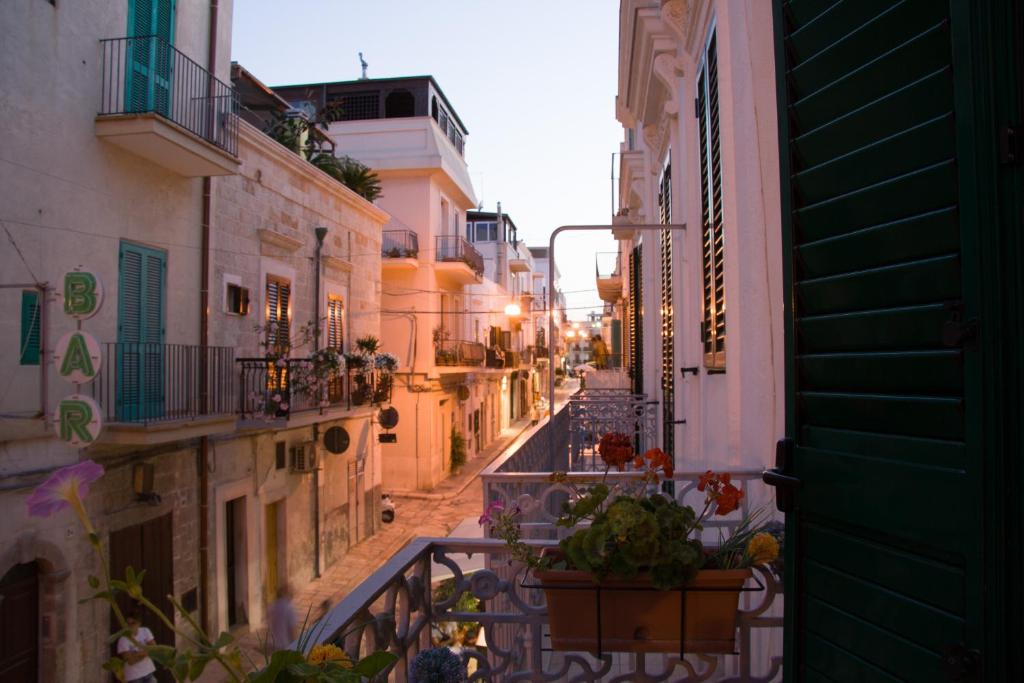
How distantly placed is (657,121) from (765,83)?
16.1 ft

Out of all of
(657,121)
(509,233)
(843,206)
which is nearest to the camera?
(843,206)

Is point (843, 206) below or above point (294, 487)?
above

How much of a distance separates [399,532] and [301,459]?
14.2ft

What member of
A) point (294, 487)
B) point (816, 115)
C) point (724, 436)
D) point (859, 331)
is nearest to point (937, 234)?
point (859, 331)

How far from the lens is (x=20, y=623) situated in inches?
287

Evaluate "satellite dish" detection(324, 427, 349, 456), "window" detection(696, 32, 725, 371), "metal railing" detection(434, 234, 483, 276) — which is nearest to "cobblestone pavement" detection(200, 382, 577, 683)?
"satellite dish" detection(324, 427, 349, 456)

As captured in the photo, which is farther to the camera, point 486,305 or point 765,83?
point 486,305

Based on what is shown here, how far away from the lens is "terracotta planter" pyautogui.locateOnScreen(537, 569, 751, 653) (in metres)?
1.94

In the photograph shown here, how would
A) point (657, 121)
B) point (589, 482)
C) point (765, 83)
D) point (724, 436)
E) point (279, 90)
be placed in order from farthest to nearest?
point (279, 90) < point (657, 121) < point (724, 436) < point (589, 482) < point (765, 83)

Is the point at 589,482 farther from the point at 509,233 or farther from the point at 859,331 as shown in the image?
the point at 509,233

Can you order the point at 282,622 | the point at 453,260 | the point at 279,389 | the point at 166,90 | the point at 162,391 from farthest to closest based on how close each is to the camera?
the point at 453,260
the point at 279,389
the point at 166,90
the point at 162,391
the point at 282,622

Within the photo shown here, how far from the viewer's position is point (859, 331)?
1.49 m

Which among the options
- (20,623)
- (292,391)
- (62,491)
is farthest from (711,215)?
(292,391)

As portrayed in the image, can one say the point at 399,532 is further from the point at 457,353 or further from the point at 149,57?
the point at 149,57
